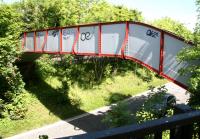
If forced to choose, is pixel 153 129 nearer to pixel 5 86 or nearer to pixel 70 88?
pixel 5 86

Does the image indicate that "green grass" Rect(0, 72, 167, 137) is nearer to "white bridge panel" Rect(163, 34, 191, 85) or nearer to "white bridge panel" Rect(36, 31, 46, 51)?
"white bridge panel" Rect(36, 31, 46, 51)

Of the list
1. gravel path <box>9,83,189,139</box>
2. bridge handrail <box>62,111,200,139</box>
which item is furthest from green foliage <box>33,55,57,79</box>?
bridge handrail <box>62,111,200,139</box>

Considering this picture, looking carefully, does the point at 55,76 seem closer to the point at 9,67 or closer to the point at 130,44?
the point at 9,67

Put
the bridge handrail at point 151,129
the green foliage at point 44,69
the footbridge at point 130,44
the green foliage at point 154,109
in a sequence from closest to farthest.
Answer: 1. the bridge handrail at point 151,129
2. the green foliage at point 154,109
3. the footbridge at point 130,44
4. the green foliage at point 44,69

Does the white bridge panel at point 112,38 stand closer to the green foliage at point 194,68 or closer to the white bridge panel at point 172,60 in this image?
the white bridge panel at point 172,60

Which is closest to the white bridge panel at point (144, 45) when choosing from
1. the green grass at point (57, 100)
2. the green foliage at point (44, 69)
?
the green grass at point (57, 100)

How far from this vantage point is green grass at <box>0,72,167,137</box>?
1132 inches

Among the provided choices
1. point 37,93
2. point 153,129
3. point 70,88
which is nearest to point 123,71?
point 70,88

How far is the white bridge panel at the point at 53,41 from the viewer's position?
1102 inches

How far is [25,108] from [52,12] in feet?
Answer: 59.0

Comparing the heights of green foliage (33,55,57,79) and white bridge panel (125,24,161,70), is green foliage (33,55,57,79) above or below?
below

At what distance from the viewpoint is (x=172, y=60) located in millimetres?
18141

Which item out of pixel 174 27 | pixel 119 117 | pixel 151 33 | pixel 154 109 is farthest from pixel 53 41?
pixel 174 27

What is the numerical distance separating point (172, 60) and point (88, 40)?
754cm
